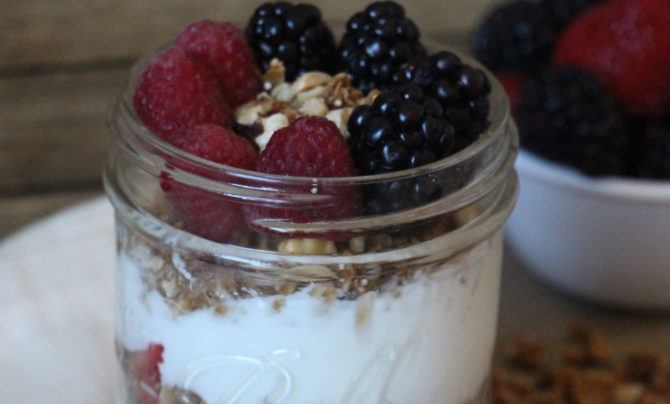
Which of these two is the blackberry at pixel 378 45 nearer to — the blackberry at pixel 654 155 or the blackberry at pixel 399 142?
the blackberry at pixel 399 142

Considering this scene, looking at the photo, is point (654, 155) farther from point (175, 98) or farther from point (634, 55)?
point (175, 98)

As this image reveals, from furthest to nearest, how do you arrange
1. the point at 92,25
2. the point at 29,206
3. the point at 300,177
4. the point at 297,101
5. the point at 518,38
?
the point at 29,206 < the point at 92,25 < the point at 518,38 < the point at 297,101 < the point at 300,177

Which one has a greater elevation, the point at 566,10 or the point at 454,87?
the point at 454,87

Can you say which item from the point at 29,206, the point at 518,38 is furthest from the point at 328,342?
Result: the point at 29,206

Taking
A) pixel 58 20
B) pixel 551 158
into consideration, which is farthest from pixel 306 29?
pixel 58 20

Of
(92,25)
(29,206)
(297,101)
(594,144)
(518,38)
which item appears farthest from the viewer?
(29,206)

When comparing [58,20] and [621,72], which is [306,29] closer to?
[621,72]

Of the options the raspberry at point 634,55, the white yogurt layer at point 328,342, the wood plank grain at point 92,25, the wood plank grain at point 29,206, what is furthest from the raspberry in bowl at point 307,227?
the wood plank grain at point 29,206
